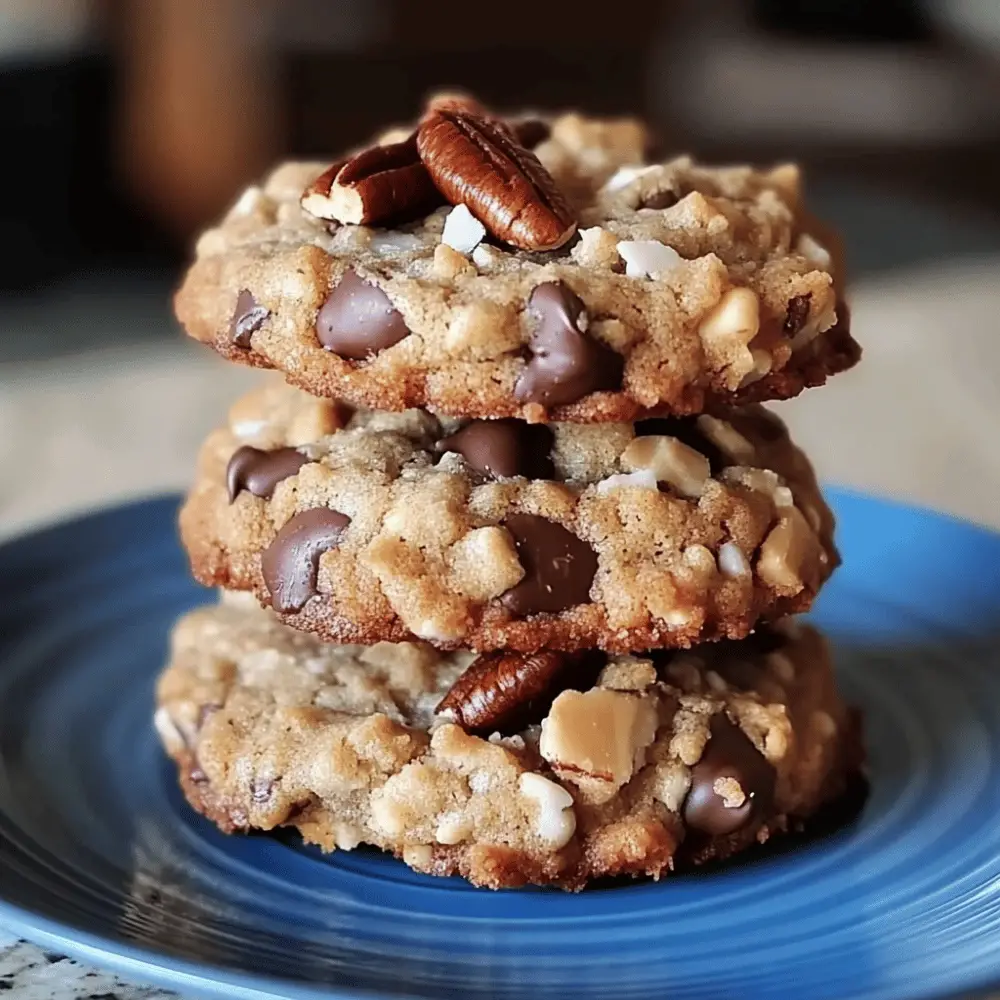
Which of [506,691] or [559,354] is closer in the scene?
[559,354]

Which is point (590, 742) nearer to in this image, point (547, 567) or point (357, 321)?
point (547, 567)

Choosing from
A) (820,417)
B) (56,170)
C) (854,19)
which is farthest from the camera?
(854,19)

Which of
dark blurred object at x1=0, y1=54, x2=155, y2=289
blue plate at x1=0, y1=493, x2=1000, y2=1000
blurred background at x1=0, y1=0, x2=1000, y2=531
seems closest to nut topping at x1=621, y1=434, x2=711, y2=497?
blue plate at x1=0, y1=493, x2=1000, y2=1000

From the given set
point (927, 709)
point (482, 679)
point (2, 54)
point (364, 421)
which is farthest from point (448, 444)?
point (2, 54)

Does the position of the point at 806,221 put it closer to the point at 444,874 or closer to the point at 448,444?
the point at 448,444

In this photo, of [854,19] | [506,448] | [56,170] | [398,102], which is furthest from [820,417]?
[854,19]
